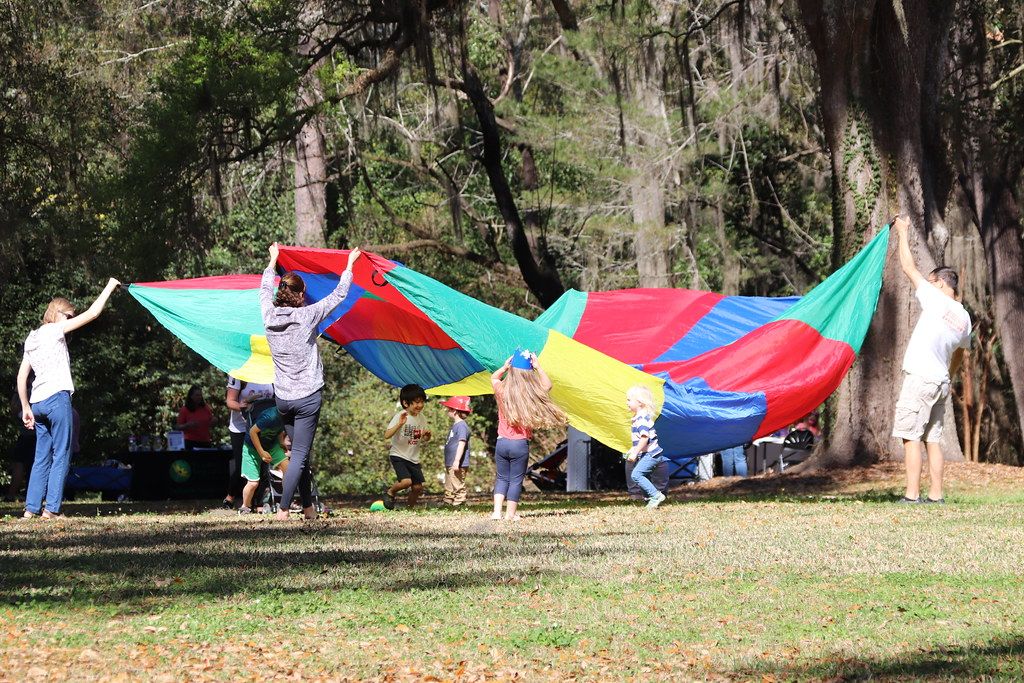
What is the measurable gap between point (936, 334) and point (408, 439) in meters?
4.63

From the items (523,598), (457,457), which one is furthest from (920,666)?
(457,457)

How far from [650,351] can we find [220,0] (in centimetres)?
894

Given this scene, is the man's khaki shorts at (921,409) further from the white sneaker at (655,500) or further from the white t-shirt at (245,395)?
the white t-shirt at (245,395)

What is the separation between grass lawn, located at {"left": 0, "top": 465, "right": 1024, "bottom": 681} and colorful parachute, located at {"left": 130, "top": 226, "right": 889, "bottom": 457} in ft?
5.89

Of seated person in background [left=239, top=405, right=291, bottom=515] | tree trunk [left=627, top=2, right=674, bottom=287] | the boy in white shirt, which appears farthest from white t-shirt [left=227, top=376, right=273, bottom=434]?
tree trunk [left=627, top=2, right=674, bottom=287]

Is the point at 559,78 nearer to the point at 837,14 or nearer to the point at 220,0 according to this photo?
the point at 220,0

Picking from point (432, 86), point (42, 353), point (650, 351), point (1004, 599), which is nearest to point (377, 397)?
point (432, 86)

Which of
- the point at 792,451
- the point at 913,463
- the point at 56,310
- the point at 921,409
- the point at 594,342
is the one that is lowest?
the point at 792,451

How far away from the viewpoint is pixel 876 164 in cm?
1419

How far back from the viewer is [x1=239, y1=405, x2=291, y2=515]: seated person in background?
10.6m

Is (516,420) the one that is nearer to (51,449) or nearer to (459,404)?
(51,449)

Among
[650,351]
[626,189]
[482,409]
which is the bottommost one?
[482,409]

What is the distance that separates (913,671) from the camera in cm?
441

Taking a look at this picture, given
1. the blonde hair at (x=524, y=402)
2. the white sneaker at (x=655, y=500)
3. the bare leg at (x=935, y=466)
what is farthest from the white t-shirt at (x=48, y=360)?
the bare leg at (x=935, y=466)
